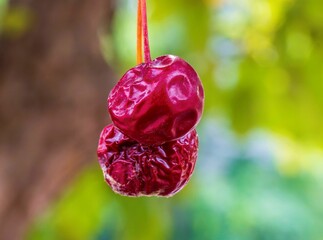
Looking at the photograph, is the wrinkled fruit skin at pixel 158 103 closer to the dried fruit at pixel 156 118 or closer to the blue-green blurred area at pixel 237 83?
the dried fruit at pixel 156 118

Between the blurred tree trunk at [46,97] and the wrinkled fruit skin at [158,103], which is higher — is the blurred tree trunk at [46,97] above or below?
below

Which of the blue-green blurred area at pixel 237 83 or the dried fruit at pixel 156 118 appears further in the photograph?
the blue-green blurred area at pixel 237 83

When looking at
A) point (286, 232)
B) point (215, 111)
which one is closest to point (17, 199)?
point (215, 111)

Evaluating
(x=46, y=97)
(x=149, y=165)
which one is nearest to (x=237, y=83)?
(x=46, y=97)

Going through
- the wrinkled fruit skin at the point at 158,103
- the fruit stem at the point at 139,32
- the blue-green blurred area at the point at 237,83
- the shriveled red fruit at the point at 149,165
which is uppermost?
the fruit stem at the point at 139,32

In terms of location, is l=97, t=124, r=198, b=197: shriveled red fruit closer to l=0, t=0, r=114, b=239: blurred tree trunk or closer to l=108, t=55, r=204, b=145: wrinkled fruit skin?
l=108, t=55, r=204, b=145: wrinkled fruit skin

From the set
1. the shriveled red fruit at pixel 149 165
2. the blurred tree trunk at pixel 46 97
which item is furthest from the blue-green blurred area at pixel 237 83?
the shriveled red fruit at pixel 149 165

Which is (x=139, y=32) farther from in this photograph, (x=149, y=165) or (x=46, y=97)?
(x=46, y=97)
